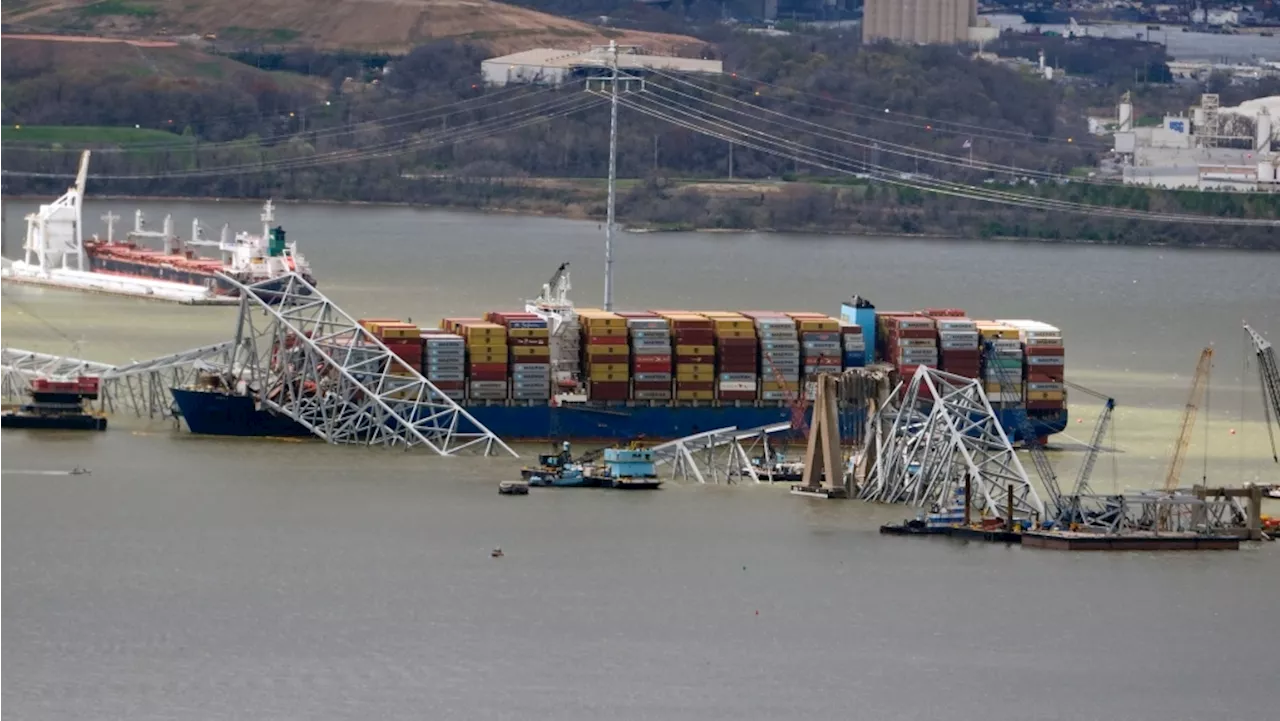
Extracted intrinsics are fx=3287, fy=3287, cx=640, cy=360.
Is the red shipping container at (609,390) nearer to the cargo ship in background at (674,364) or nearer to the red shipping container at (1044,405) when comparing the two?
the cargo ship in background at (674,364)

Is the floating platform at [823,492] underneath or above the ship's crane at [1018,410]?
underneath

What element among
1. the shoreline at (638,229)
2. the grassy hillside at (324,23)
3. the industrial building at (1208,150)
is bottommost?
the shoreline at (638,229)

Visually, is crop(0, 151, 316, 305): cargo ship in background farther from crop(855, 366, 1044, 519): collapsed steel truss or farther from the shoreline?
crop(855, 366, 1044, 519): collapsed steel truss

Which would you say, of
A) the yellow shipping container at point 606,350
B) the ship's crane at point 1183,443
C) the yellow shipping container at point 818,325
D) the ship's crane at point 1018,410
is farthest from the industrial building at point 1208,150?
the ship's crane at point 1183,443

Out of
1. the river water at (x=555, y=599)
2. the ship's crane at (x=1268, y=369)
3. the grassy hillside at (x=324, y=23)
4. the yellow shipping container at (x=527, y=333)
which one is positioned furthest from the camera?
the grassy hillside at (x=324, y=23)

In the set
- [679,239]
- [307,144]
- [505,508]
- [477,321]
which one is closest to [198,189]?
[307,144]

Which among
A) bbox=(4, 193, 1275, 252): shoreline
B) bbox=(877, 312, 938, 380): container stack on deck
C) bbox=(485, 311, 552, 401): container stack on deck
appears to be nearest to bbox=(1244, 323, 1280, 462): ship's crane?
bbox=(877, 312, 938, 380): container stack on deck
